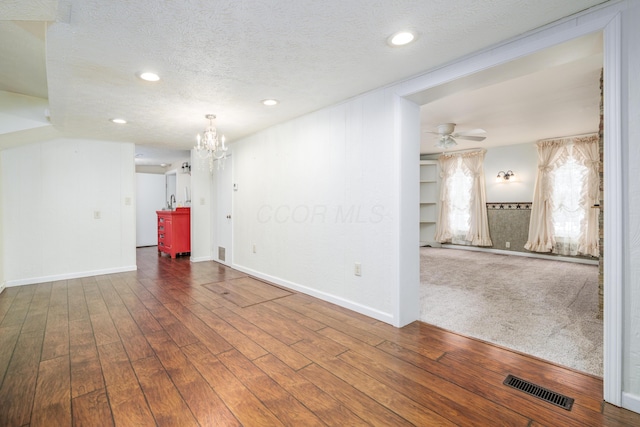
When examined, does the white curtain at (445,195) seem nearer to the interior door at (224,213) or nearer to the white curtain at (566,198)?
the white curtain at (566,198)

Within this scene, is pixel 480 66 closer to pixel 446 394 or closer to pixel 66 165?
pixel 446 394

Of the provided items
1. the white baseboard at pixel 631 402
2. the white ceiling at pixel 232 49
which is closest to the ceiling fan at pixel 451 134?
the white ceiling at pixel 232 49

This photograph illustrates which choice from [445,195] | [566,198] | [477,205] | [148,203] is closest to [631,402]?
[566,198]

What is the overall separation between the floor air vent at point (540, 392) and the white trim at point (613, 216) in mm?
220

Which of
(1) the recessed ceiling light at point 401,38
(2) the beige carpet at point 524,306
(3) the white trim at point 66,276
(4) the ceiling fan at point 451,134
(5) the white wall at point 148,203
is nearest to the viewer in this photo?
(1) the recessed ceiling light at point 401,38

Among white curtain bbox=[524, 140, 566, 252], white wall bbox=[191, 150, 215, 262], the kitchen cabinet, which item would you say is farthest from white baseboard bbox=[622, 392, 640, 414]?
the kitchen cabinet

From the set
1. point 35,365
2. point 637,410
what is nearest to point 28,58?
point 35,365

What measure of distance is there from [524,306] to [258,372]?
9.33 feet

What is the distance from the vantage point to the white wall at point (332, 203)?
2707 millimetres

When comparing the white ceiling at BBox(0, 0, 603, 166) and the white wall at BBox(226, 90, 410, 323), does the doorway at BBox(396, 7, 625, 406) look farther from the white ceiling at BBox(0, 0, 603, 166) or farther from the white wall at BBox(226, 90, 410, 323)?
the white wall at BBox(226, 90, 410, 323)

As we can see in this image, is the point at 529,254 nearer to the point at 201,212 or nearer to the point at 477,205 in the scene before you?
the point at 477,205

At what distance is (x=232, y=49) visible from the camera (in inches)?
79.4

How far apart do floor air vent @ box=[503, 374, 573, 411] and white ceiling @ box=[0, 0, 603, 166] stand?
216 centimetres

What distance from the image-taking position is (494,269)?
4.92m
